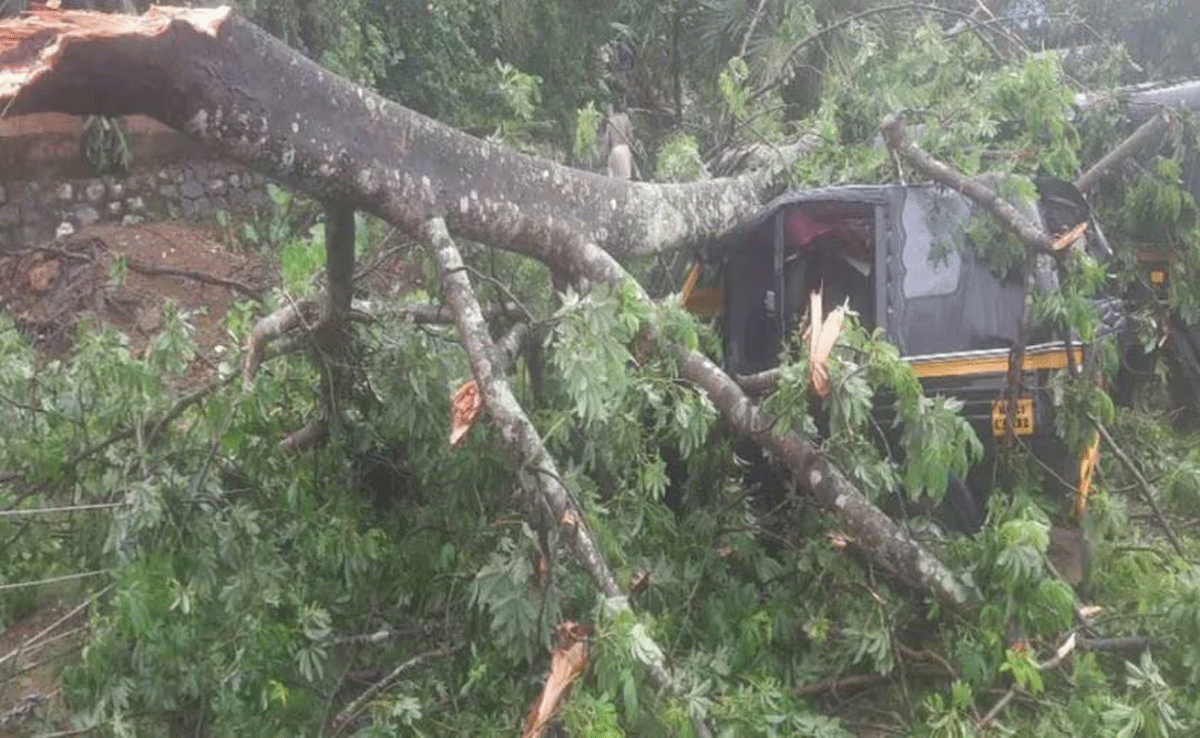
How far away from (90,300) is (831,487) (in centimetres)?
439

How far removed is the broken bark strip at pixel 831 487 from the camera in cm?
386

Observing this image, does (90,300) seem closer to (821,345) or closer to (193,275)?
→ (193,275)

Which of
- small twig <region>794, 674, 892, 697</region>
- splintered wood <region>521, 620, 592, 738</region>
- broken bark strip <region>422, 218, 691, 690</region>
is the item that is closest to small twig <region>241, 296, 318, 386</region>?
broken bark strip <region>422, 218, 691, 690</region>

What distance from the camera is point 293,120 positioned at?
334 cm

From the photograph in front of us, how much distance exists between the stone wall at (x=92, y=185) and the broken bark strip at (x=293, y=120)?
214 inches

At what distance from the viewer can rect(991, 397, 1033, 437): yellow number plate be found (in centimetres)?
461

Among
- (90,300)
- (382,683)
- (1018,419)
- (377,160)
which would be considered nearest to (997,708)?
(1018,419)

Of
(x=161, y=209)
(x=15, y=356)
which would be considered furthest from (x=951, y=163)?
(x=161, y=209)

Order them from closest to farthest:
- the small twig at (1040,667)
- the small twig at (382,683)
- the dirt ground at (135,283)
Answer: the small twig at (382,683), the small twig at (1040,667), the dirt ground at (135,283)

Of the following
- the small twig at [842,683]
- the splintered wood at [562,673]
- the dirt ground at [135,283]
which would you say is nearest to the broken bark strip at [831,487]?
the small twig at [842,683]

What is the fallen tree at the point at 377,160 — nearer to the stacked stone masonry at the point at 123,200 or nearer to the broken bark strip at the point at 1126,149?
the broken bark strip at the point at 1126,149

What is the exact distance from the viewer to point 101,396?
161 inches

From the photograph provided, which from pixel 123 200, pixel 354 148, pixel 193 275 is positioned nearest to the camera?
pixel 354 148

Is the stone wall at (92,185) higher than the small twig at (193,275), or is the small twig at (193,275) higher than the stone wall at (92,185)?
the stone wall at (92,185)
